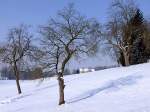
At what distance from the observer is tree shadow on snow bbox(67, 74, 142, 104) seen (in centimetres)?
3764

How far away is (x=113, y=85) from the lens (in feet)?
133

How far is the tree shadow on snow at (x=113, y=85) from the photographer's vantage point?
1482 inches

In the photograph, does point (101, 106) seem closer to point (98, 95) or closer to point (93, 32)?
point (98, 95)

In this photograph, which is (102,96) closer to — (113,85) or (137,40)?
(113,85)

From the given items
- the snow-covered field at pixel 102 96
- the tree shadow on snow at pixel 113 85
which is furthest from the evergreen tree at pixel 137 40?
the tree shadow on snow at pixel 113 85

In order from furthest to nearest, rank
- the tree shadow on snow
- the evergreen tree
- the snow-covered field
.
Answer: the evergreen tree < the tree shadow on snow < the snow-covered field

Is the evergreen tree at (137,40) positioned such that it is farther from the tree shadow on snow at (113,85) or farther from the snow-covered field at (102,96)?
the tree shadow on snow at (113,85)

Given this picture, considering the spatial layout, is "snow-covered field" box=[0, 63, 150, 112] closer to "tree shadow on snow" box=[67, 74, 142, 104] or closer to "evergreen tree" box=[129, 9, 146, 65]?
"tree shadow on snow" box=[67, 74, 142, 104]

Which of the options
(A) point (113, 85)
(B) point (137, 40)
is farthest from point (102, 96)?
(B) point (137, 40)

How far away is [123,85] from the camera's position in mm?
39531

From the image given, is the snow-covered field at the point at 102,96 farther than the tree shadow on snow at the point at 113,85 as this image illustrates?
No

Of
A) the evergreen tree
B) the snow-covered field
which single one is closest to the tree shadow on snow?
the snow-covered field

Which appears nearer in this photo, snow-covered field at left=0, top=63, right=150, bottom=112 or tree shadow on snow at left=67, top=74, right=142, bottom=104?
snow-covered field at left=0, top=63, right=150, bottom=112

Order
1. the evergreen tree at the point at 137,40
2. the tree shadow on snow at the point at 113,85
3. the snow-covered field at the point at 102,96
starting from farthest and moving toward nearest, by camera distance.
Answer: the evergreen tree at the point at 137,40
the tree shadow on snow at the point at 113,85
the snow-covered field at the point at 102,96
